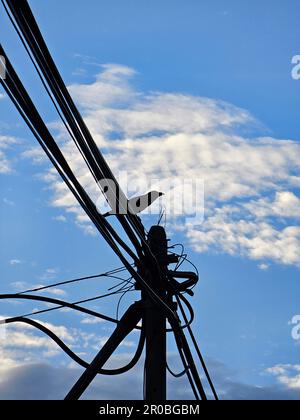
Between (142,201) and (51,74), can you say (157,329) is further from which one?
(51,74)

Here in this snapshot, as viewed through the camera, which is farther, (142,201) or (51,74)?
(142,201)

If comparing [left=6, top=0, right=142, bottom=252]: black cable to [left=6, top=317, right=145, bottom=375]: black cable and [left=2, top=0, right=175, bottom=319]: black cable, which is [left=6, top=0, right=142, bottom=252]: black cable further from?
[left=6, top=317, right=145, bottom=375]: black cable

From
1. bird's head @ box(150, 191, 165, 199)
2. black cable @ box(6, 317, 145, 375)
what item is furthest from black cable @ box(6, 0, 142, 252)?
black cable @ box(6, 317, 145, 375)

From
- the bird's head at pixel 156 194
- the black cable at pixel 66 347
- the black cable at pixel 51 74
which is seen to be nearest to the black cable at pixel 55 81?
the black cable at pixel 51 74

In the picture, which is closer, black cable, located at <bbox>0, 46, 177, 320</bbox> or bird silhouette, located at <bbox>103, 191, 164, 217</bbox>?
black cable, located at <bbox>0, 46, 177, 320</bbox>

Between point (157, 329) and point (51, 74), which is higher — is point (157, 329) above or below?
below

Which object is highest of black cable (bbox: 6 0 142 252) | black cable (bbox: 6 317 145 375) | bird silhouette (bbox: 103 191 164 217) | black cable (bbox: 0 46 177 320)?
bird silhouette (bbox: 103 191 164 217)

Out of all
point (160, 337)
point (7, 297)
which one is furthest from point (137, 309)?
point (7, 297)

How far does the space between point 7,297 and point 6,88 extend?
2941 mm

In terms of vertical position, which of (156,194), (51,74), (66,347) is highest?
(156,194)

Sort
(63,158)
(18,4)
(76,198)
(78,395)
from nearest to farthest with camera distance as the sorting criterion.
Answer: (18,4)
(63,158)
(76,198)
(78,395)

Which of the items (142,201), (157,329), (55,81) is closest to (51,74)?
(55,81)
